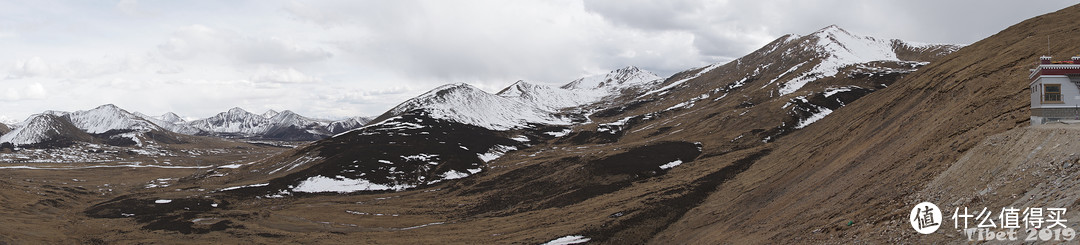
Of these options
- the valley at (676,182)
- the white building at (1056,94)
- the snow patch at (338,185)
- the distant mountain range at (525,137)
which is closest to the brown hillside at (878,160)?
the valley at (676,182)

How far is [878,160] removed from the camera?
40156mm

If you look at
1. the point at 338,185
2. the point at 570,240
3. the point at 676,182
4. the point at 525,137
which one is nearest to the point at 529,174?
the point at 676,182

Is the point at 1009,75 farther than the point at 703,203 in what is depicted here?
No

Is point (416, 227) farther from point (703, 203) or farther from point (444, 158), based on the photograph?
point (444, 158)

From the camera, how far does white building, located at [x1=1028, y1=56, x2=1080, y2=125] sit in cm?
2984

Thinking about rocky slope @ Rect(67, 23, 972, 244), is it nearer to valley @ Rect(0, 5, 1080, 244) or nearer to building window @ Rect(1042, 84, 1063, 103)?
valley @ Rect(0, 5, 1080, 244)

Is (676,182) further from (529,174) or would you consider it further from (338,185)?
(338,185)

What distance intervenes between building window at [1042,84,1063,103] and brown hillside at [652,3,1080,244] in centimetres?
160

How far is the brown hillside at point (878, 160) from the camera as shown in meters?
29.6

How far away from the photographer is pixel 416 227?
69688mm

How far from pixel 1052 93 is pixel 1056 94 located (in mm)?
259

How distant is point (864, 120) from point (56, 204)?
13048 cm

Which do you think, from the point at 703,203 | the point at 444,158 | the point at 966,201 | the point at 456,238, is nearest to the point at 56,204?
the point at 444,158

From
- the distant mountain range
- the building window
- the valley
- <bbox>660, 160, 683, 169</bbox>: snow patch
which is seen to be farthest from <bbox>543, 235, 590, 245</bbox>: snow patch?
<bbox>660, 160, 683, 169</bbox>: snow patch
